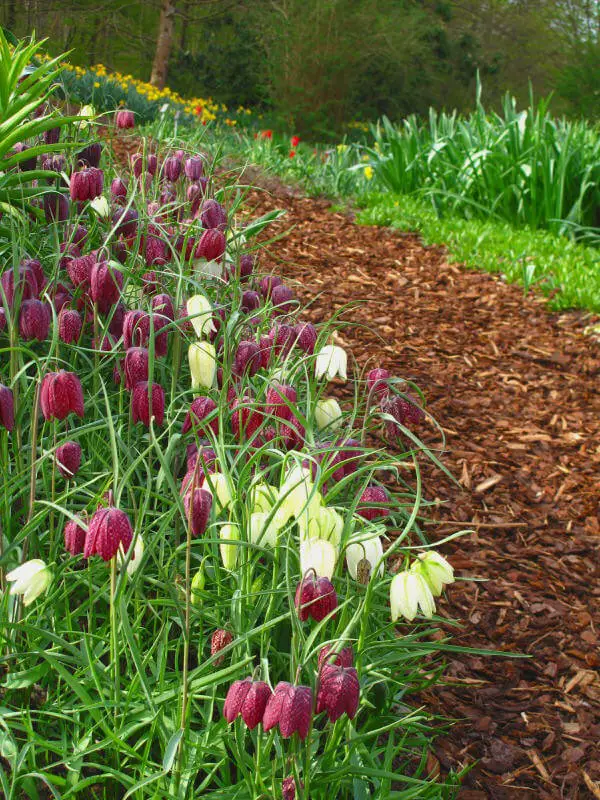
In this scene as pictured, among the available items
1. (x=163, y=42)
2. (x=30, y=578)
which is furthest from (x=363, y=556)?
(x=163, y=42)

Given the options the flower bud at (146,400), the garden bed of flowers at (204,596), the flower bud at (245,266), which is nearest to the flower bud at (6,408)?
the garden bed of flowers at (204,596)

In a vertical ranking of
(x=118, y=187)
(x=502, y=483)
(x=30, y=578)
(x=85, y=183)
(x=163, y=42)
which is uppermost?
(x=85, y=183)

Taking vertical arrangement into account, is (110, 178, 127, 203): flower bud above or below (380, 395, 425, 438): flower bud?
below

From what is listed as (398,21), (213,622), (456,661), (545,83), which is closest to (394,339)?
(456,661)

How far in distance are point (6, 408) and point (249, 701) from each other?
26.8 inches

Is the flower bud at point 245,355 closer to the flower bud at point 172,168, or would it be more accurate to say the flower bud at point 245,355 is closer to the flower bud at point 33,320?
the flower bud at point 33,320

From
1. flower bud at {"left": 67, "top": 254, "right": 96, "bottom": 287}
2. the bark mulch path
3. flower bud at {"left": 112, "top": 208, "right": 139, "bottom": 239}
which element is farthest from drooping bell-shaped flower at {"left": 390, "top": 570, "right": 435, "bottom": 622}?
flower bud at {"left": 112, "top": 208, "right": 139, "bottom": 239}

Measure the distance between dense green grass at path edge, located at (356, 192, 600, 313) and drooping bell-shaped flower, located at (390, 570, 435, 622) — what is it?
3.41 metres

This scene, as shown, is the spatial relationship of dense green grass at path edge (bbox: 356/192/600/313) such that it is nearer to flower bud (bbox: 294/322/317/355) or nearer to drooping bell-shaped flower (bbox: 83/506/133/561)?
flower bud (bbox: 294/322/317/355)

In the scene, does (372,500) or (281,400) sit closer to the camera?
(372,500)

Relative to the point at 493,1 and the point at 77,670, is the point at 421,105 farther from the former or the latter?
the point at 77,670

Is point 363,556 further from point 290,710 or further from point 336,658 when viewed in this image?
point 290,710

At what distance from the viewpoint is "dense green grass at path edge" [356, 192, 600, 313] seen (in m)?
4.60

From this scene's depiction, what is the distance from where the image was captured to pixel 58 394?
1507 mm
